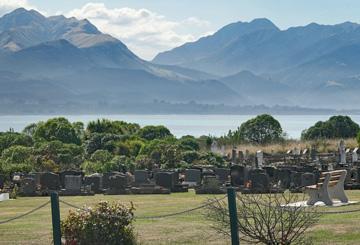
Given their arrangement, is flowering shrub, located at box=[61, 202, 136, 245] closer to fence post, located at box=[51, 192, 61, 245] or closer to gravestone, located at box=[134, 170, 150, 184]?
fence post, located at box=[51, 192, 61, 245]

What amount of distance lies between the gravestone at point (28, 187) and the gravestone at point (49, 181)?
779 mm

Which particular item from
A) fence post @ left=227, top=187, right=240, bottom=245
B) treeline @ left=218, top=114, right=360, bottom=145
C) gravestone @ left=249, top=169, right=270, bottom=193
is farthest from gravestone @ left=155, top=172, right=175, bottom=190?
treeline @ left=218, top=114, right=360, bottom=145

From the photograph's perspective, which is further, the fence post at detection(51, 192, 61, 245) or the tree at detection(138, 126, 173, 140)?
the tree at detection(138, 126, 173, 140)

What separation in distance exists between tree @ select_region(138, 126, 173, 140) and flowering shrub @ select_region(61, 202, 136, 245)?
137ft

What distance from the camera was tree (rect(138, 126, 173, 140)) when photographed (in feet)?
189

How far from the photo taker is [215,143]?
55.1 metres

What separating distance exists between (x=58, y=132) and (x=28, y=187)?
22.7 m

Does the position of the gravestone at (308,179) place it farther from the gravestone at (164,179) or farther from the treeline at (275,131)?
the treeline at (275,131)

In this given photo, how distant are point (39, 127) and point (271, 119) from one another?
1608cm

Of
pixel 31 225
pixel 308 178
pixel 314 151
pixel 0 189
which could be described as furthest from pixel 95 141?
pixel 31 225

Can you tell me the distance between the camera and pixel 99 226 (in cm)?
1492

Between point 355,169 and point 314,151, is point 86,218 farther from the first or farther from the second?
point 314,151

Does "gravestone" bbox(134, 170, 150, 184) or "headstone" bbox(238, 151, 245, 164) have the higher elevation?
"headstone" bbox(238, 151, 245, 164)

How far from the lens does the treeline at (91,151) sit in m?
39.5
